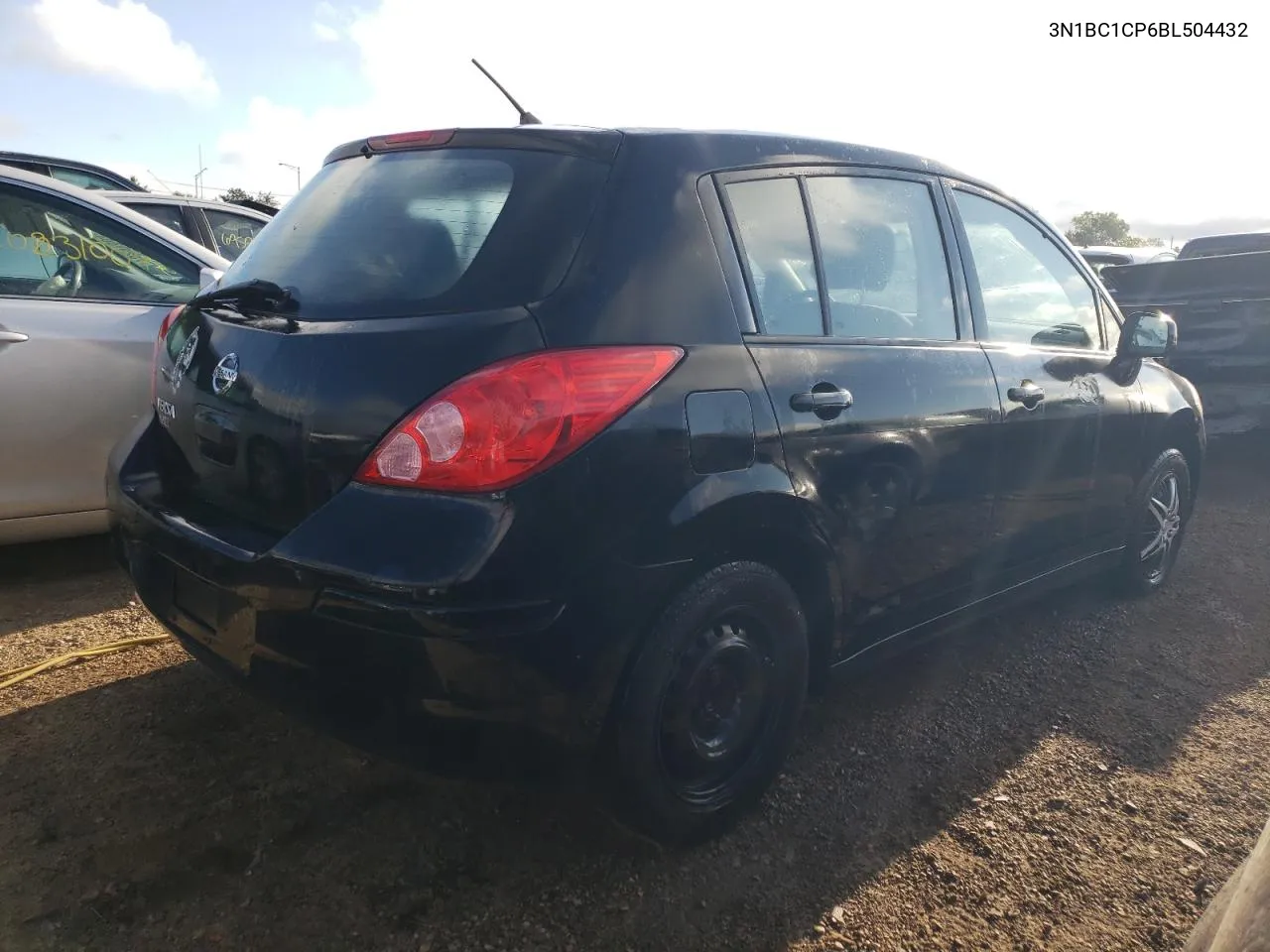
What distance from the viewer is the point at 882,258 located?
9.36ft

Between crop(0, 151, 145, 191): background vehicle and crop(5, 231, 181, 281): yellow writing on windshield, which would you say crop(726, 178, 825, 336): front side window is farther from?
crop(0, 151, 145, 191): background vehicle

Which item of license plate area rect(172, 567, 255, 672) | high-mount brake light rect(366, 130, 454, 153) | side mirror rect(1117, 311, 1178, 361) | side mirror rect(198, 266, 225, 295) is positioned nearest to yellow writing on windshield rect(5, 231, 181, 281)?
side mirror rect(198, 266, 225, 295)

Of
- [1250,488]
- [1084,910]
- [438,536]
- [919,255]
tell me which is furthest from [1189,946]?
[1250,488]

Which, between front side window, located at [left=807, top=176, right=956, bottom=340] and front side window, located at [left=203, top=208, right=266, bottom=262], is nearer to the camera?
front side window, located at [left=807, top=176, right=956, bottom=340]

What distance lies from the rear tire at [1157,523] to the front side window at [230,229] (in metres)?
5.69

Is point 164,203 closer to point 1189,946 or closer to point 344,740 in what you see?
point 344,740

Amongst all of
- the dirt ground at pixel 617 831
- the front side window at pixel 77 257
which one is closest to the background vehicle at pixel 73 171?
the front side window at pixel 77 257

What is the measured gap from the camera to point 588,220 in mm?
2109

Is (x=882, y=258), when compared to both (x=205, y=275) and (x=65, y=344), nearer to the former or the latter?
(x=205, y=275)

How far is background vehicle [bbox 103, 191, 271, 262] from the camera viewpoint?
19.9 ft

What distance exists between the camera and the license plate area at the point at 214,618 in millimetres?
2039

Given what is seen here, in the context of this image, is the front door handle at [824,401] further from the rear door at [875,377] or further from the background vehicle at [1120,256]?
the background vehicle at [1120,256]

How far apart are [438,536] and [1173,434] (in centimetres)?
370

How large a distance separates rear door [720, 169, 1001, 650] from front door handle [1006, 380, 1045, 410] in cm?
13
